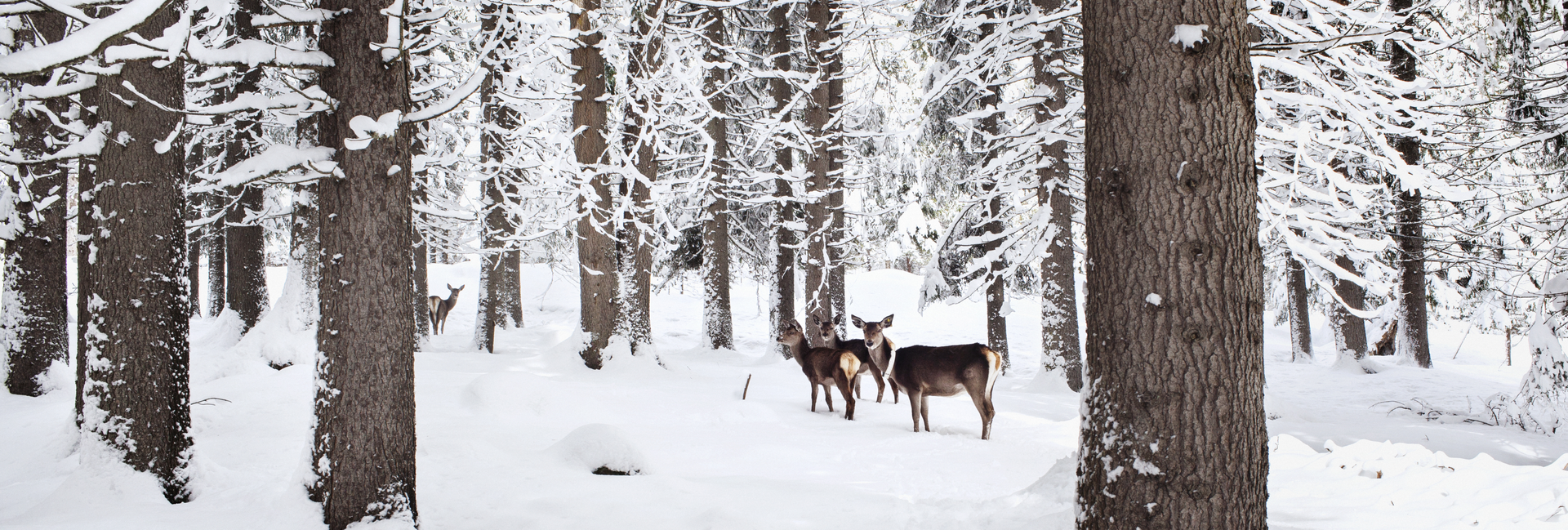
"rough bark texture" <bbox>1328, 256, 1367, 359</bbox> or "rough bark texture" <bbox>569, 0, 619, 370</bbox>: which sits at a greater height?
"rough bark texture" <bbox>569, 0, 619, 370</bbox>

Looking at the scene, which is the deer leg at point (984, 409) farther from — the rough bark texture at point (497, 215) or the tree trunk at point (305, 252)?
the tree trunk at point (305, 252)

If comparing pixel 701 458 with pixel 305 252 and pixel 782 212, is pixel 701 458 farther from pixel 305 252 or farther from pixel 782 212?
pixel 782 212

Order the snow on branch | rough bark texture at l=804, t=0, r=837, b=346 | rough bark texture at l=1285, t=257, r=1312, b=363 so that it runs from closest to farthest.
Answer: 1. the snow on branch
2. rough bark texture at l=804, t=0, r=837, b=346
3. rough bark texture at l=1285, t=257, r=1312, b=363

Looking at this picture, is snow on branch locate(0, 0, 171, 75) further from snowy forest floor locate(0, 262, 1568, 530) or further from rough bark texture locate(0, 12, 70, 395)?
rough bark texture locate(0, 12, 70, 395)

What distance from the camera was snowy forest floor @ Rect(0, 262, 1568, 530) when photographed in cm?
436

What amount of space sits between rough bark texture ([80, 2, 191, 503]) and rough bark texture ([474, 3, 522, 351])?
2122 millimetres

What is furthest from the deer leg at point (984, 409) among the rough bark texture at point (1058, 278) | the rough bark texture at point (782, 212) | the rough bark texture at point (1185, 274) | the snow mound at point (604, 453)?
the rough bark texture at point (782, 212)

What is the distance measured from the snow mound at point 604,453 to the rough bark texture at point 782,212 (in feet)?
28.8

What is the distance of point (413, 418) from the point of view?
414 centimetres

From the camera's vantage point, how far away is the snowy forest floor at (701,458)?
4.36 m

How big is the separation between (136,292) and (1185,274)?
558 cm

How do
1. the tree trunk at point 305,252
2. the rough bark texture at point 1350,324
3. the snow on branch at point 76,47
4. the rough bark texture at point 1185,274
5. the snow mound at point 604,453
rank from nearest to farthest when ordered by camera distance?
the snow on branch at point 76,47, the rough bark texture at point 1185,274, the snow mound at point 604,453, the tree trunk at point 305,252, the rough bark texture at point 1350,324

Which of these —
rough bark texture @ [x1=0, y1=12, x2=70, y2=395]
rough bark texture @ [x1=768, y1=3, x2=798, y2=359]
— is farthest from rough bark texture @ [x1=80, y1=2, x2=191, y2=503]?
rough bark texture @ [x1=768, y1=3, x2=798, y2=359]

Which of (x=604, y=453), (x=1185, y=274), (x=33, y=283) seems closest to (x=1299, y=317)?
(x=604, y=453)
